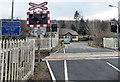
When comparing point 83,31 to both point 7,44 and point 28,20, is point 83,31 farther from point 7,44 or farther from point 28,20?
point 7,44

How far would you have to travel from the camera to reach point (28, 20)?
848 cm

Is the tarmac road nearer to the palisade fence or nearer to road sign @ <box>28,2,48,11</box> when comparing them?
the palisade fence

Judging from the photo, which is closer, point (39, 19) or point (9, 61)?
point (9, 61)

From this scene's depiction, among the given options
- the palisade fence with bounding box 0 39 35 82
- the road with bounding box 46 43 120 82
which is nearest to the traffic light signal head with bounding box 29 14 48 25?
the road with bounding box 46 43 120 82

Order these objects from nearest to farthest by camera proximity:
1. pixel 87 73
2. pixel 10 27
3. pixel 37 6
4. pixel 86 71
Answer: pixel 87 73 → pixel 10 27 → pixel 86 71 → pixel 37 6

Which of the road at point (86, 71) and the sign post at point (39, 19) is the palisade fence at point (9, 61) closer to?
the road at point (86, 71)

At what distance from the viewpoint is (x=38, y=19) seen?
8.42m

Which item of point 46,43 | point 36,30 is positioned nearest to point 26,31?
point 46,43

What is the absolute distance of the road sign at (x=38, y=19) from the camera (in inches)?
330

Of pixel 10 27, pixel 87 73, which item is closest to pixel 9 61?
pixel 10 27

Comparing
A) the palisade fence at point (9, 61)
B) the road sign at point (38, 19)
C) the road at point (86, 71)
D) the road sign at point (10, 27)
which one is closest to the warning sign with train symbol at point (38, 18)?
the road sign at point (38, 19)

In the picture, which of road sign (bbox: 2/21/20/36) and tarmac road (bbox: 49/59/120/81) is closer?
tarmac road (bbox: 49/59/120/81)

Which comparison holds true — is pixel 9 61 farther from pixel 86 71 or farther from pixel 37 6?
pixel 37 6

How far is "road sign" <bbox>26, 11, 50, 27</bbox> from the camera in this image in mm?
8375
